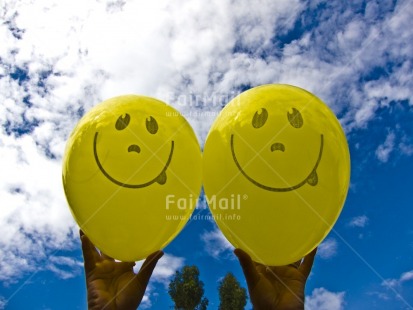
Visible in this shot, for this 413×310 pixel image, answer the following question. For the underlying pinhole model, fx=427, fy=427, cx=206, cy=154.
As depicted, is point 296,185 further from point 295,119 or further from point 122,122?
point 122,122

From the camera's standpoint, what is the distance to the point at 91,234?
2.98 m

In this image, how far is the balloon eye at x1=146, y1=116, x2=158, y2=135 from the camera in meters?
2.93

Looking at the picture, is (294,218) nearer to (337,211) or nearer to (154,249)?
(337,211)

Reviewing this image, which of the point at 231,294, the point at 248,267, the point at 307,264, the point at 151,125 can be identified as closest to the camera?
the point at 248,267

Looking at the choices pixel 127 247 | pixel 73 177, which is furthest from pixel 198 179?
pixel 73 177

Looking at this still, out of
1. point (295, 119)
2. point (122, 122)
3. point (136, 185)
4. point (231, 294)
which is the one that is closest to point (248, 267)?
point (136, 185)

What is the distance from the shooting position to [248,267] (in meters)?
2.67

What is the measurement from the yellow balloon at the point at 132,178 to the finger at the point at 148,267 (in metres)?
0.10

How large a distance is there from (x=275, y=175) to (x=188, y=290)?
13298 mm

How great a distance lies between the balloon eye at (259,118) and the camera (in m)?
2.83

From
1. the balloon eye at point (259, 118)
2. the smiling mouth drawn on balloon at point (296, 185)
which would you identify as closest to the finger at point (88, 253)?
the smiling mouth drawn on balloon at point (296, 185)

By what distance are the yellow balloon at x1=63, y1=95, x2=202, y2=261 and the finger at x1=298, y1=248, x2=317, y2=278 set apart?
2.95ft

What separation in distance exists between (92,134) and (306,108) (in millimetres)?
1488

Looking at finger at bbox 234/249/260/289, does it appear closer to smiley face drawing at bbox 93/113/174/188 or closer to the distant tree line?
smiley face drawing at bbox 93/113/174/188
